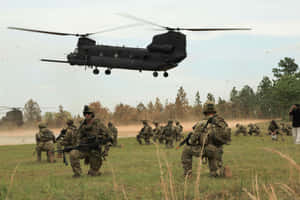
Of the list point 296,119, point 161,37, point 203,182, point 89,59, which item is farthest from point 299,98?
point 203,182

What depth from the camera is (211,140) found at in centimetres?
837

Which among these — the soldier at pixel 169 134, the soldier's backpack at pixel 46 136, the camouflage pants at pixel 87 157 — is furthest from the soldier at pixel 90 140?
the soldier at pixel 169 134

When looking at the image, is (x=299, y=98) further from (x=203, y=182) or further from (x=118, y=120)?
(x=203, y=182)

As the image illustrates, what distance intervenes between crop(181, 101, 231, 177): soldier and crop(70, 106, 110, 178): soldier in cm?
238

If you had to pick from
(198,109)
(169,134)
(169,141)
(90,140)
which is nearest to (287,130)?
(169,141)

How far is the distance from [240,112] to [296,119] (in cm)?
10480

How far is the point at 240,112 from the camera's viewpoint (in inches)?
4771

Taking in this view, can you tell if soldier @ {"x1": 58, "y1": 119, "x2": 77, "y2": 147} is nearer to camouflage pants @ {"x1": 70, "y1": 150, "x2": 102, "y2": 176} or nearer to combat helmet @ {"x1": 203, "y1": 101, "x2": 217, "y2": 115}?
camouflage pants @ {"x1": 70, "y1": 150, "x2": 102, "y2": 176}

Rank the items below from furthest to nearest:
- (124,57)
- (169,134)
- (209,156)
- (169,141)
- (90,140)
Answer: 1. (124,57)
2. (169,141)
3. (169,134)
4. (90,140)
5. (209,156)

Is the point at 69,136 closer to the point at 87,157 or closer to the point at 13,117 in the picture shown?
the point at 87,157

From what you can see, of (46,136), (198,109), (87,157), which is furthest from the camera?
(198,109)

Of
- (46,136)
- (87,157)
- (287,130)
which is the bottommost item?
(287,130)

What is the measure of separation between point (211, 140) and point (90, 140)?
3128 millimetres

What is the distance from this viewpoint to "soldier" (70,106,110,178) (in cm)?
A: 954
